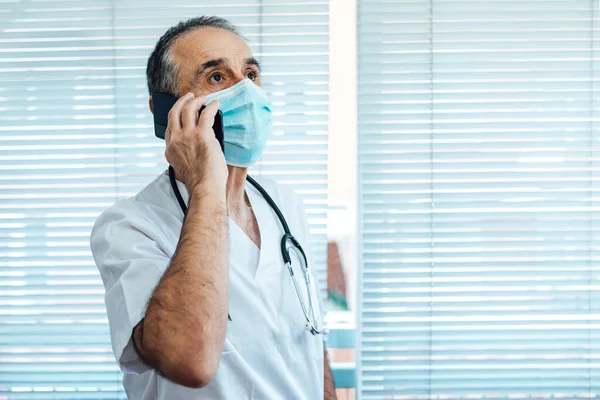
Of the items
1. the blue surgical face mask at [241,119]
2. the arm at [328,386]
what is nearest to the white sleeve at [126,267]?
the blue surgical face mask at [241,119]

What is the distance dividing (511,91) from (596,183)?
15.0 inches

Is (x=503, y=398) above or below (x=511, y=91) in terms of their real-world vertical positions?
below

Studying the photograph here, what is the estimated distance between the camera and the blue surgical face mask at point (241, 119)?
1192mm

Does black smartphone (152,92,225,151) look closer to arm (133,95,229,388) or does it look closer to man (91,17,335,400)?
man (91,17,335,400)

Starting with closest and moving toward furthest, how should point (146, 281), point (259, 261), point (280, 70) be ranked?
point (146, 281), point (259, 261), point (280, 70)

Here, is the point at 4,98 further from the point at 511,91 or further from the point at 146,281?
the point at 511,91

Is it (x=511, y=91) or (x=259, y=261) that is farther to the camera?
(x=511, y=91)

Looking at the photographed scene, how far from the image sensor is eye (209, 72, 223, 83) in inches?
48.7

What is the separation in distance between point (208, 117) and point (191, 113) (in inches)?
1.4

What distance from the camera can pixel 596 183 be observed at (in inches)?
67.9

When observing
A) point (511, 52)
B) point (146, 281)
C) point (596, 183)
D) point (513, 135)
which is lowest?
point (146, 281)

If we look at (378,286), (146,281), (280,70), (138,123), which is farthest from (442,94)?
(146,281)

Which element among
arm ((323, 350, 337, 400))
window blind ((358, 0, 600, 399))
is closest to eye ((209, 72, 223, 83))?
window blind ((358, 0, 600, 399))

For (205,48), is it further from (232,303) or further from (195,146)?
(232,303)
